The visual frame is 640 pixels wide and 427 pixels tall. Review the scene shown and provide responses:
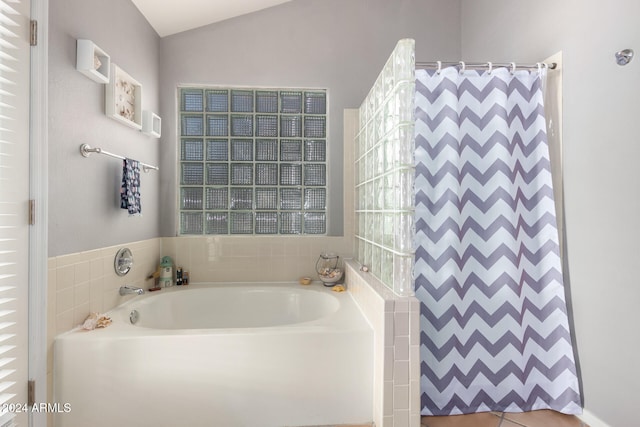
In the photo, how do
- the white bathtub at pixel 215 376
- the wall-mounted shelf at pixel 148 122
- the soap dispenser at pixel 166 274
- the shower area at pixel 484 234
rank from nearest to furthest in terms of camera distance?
the white bathtub at pixel 215 376
the shower area at pixel 484 234
the wall-mounted shelf at pixel 148 122
the soap dispenser at pixel 166 274

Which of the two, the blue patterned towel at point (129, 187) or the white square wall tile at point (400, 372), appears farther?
the blue patterned towel at point (129, 187)

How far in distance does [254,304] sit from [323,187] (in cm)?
101

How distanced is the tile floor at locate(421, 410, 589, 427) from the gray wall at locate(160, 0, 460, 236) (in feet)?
4.50

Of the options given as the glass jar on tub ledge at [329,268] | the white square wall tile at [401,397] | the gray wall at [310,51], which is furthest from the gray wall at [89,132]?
the white square wall tile at [401,397]

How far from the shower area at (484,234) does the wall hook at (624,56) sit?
33cm

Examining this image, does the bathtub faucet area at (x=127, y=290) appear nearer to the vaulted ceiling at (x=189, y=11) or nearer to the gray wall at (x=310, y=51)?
the gray wall at (x=310, y=51)

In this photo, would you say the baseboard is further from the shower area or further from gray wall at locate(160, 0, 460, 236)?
gray wall at locate(160, 0, 460, 236)

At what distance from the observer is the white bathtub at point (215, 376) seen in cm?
149

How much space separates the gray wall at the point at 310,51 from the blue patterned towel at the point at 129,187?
61 centimetres

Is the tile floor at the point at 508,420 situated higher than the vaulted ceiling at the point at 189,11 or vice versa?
the vaulted ceiling at the point at 189,11

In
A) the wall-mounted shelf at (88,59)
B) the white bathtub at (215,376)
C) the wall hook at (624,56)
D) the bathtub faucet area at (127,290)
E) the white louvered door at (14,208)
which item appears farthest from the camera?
the bathtub faucet area at (127,290)

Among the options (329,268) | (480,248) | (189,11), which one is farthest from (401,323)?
(189,11)

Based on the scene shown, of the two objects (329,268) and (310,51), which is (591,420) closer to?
(329,268)

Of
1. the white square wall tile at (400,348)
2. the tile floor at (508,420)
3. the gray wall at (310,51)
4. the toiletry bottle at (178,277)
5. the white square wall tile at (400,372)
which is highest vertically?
the gray wall at (310,51)
